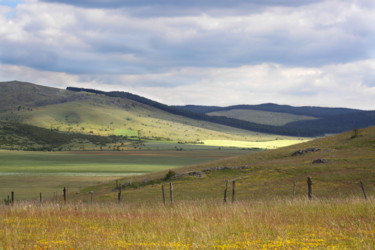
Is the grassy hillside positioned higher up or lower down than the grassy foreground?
lower down

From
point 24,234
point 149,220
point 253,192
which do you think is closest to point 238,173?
point 253,192

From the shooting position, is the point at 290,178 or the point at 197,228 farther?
the point at 290,178

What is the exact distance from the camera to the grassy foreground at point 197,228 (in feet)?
54.6

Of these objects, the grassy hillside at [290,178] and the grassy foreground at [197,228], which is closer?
the grassy foreground at [197,228]

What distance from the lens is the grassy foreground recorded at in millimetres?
16656

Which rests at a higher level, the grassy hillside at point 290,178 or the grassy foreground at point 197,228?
the grassy foreground at point 197,228

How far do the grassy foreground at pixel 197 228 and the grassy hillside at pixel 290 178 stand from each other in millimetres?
21271

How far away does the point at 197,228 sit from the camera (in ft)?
64.9

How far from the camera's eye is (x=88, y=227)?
21422 mm

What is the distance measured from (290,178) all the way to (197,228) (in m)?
39.4

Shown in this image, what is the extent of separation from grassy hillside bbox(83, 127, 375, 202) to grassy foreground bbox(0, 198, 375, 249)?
21271 millimetres

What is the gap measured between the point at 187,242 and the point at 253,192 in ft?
117

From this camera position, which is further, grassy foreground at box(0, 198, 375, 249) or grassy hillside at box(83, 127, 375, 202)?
grassy hillside at box(83, 127, 375, 202)

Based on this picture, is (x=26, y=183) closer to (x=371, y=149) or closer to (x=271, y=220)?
(x=371, y=149)
